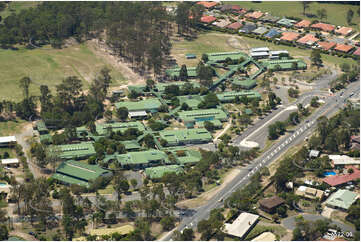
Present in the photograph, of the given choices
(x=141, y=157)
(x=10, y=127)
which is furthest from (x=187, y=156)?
(x=10, y=127)

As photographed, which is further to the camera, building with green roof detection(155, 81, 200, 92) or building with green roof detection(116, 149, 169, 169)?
building with green roof detection(155, 81, 200, 92)

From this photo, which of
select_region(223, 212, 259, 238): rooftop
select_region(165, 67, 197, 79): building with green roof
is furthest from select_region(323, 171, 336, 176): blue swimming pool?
select_region(165, 67, 197, 79): building with green roof

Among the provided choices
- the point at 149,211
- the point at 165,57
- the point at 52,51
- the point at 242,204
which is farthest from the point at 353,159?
the point at 52,51

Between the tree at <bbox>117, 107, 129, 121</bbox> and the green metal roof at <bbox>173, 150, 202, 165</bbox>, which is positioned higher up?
the tree at <bbox>117, 107, 129, 121</bbox>

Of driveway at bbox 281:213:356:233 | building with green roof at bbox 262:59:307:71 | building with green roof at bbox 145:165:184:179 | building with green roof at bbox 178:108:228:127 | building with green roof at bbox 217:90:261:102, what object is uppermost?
building with green roof at bbox 262:59:307:71

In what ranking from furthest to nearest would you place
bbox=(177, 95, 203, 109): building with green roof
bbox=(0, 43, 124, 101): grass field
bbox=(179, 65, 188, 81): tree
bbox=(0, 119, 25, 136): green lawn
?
1. bbox=(179, 65, 188, 81): tree
2. bbox=(0, 43, 124, 101): grass field
3. bbox=(177, 95, 203, 109): building with green roof
4. bbox=(0, 119, 25, 136): green lawn

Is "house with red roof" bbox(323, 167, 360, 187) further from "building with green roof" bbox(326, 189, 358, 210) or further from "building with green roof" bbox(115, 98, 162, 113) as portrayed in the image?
"building with green roof" bbox(115, 98, 162, 113)

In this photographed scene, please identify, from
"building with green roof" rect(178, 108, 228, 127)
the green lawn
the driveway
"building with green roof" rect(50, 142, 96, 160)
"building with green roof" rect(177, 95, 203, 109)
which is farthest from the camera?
"building with green roof" rect(177, 95, 203, 109)

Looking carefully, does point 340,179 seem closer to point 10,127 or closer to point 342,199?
point 342,199
